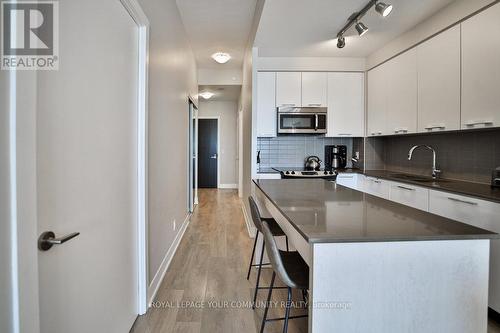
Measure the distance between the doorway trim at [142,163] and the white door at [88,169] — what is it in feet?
0.36

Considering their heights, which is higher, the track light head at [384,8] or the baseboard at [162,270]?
the track light head at [384,8]

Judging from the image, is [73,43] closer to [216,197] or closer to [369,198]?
[369,198]

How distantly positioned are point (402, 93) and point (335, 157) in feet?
4.44

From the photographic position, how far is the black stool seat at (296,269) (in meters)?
1.48

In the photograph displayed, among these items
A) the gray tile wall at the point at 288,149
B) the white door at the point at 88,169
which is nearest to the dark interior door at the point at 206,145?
the gray tile wall at the point at 288,149

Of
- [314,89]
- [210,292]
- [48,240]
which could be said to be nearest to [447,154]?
[314,89]

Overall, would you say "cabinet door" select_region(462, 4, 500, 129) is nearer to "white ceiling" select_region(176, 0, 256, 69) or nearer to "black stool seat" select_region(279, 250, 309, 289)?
"black stool seat" select_region(279, 250, 309, 289)

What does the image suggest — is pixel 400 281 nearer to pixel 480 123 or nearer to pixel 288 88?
pixel 480 123

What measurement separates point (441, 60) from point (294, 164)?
91.3 inches

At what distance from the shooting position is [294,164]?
4.57 metres

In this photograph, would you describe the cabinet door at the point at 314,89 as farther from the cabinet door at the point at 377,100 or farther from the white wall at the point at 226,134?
the white wall at the point at 226,134

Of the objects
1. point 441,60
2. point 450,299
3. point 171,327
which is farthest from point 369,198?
point 441,60

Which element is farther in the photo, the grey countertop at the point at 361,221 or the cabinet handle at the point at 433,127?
the cabinet handle at the point at 433,127

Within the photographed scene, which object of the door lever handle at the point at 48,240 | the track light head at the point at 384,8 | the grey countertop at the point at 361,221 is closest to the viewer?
the door lever handle at the point at 48,240
